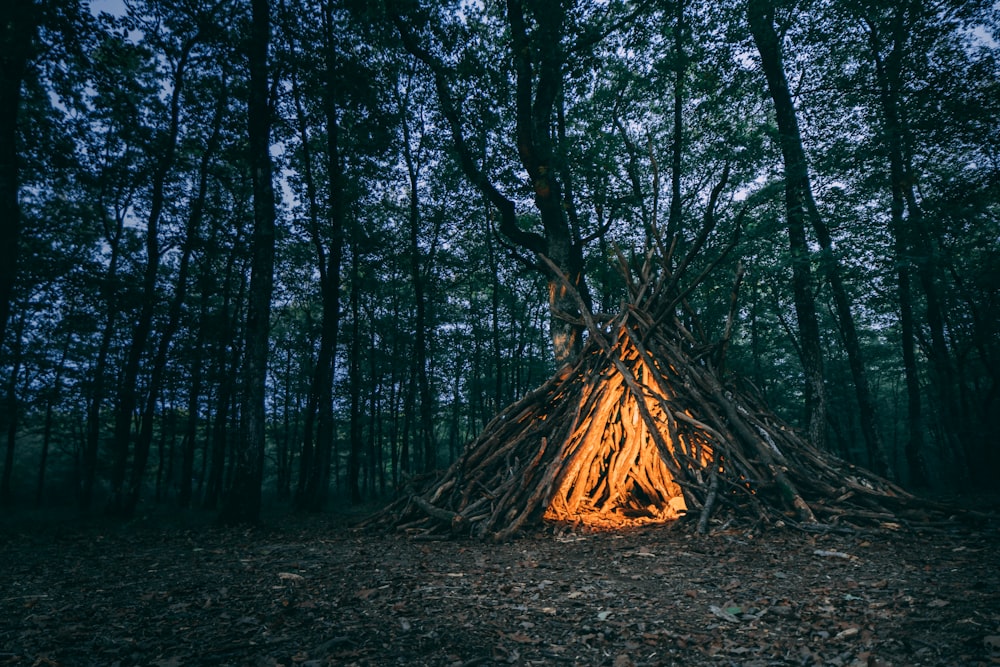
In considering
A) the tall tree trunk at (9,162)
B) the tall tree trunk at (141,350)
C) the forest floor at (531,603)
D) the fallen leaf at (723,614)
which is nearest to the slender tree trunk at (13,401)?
the tall tree trunk at (141,350)

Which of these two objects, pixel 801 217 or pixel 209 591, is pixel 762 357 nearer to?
pixel 801 217

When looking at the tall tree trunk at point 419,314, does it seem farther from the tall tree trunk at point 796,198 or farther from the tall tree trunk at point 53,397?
the tall tree trunk at point 53,397

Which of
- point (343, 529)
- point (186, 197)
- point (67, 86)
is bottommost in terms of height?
point (343, 529)

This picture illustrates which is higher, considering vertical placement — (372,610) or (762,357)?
(762,357)

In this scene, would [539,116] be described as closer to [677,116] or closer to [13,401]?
[677,116]

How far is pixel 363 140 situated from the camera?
508 inches

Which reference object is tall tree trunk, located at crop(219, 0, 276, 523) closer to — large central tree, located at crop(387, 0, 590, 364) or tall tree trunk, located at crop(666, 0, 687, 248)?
large central tree, located at crop(387, 0, 590, 364)

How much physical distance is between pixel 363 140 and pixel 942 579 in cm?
1368

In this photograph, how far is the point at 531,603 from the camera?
12.1 feet

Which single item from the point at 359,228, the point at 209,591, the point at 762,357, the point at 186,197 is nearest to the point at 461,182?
the point at 359,228

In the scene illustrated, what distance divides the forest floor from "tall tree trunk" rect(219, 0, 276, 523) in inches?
86.7

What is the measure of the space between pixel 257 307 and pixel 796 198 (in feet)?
38.0

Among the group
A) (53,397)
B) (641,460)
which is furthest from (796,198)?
(53,397)

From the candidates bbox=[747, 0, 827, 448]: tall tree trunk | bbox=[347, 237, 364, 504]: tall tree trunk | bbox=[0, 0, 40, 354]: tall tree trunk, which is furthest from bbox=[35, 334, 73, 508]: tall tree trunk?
bbox=[747, 0, 827, 448]: tall tree trunk
